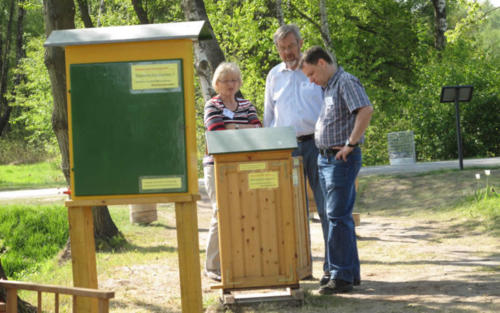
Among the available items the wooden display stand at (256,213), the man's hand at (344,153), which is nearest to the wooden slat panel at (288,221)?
the wooden display stand at (256,213)

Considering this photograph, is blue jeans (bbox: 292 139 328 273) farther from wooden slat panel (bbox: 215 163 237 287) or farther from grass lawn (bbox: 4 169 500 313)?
wooden slat panel (bbox: 215 163 237 287)

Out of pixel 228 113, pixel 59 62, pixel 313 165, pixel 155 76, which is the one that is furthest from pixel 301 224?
pixel 59 62

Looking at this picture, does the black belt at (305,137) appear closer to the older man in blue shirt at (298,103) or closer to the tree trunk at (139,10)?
the older man in blue shirt at (298,103)

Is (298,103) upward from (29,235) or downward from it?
upward

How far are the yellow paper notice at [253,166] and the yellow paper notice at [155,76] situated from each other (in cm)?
155

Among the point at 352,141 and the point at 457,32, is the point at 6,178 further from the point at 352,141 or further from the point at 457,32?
the point at 352,141

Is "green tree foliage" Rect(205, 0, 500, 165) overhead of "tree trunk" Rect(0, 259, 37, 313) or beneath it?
overhead

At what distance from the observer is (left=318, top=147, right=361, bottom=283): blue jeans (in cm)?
517

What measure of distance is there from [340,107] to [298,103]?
1.90ft

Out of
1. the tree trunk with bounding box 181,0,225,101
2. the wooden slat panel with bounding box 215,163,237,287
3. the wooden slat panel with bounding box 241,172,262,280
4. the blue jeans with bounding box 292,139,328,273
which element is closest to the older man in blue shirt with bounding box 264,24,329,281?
the blue jeans with bounding box 292,139,328,273

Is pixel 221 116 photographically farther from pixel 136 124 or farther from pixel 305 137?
pixel 136 124

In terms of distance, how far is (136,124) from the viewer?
3.60 metres

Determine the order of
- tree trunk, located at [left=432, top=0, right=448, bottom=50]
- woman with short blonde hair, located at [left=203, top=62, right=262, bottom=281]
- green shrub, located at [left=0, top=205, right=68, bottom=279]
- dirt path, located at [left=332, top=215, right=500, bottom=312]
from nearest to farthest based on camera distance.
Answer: dirt path, located at [left=332, top=215, right=500, bottom=312]
woman with short blonde hair, located at [left=203, top=62, right=262, bottom=281]
green shrub, located at [left=0, top=205, right=68, bottom=279]
tree trunk, located at [left=432, top=0, right=448, bottom=50]

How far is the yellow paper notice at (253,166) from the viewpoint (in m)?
5.01
